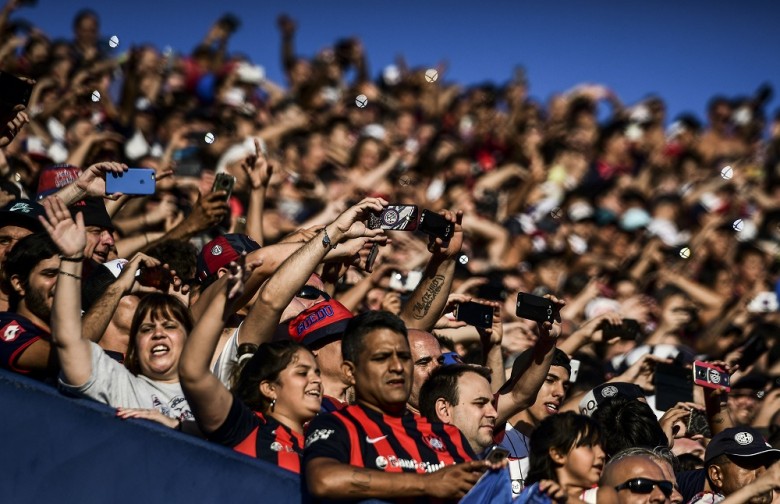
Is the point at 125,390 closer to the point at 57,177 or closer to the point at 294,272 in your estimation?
the point at 294,272

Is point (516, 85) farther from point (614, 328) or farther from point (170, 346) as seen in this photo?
point (170, 346)

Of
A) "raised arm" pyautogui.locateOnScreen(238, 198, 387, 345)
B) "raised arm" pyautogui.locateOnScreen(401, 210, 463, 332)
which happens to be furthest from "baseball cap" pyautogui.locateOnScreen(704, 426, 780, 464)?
"raised arm" pyautogui.locateOnScreen(238, 198, 387, 345)

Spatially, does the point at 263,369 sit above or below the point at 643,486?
above

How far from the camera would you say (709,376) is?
7191 mm

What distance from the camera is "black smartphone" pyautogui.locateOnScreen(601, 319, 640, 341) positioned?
7.60 m

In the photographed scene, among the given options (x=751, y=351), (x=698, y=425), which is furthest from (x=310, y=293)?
(x=751, y=351)

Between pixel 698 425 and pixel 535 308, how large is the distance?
1700 mm

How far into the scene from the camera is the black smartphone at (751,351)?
336 inches

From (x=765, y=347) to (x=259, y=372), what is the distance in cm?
462

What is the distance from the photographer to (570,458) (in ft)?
17.9

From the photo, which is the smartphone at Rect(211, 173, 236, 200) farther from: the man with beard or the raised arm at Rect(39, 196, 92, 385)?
the raised arm at Rect(39, 196, 92, 385)

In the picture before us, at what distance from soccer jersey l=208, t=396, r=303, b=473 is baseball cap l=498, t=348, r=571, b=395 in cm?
187

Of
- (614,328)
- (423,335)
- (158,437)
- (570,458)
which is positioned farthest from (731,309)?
(158,437)

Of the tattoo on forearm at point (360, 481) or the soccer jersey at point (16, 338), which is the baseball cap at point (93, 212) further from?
the tattoo on forearm at point (360, 481)
